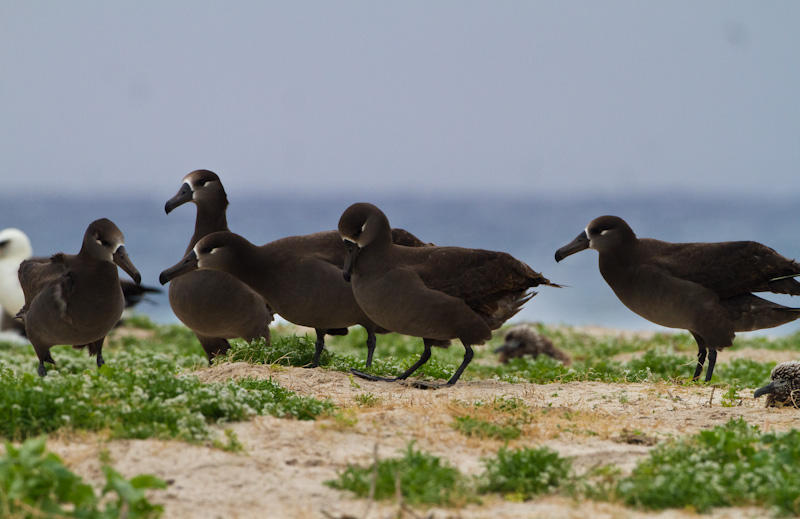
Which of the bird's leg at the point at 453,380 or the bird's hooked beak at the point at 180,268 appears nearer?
the bird's leg at the point at 453,380

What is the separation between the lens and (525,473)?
199 inches

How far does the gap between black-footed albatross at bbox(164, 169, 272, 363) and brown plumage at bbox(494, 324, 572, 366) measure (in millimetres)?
5683

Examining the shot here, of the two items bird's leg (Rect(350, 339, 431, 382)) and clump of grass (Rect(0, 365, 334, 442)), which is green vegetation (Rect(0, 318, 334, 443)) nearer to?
clump of grass (Rect(0, 365, 334, 442))

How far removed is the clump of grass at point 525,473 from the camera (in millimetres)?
4938

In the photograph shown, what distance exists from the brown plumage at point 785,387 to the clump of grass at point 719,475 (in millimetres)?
1989

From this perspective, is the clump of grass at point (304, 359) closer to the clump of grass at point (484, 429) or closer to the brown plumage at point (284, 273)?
the brown plumage at point (284, 273)

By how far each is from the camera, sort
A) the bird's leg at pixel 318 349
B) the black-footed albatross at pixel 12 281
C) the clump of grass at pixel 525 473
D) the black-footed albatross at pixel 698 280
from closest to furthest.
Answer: the clump of grass at pixel 525 473 → the black-footed albatross at pixel 698 280 → the bird's leg at pixel 318 349 → the black-footed albatross at pixel 12 281

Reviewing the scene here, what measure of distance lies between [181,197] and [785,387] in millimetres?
6470

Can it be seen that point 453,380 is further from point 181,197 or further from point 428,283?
point 181,197

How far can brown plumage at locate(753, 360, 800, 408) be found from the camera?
7398 mm

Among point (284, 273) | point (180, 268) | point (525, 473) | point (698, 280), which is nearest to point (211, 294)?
point (180, 268)

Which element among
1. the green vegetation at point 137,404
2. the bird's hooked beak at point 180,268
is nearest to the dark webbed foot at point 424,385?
the green vegetation at point 137,404

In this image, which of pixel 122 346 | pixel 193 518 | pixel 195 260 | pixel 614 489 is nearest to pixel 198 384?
pixel 193 518

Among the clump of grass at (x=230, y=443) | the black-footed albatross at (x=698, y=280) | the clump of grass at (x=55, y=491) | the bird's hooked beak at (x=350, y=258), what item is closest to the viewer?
the clump of grass at (x=55, y=491)
